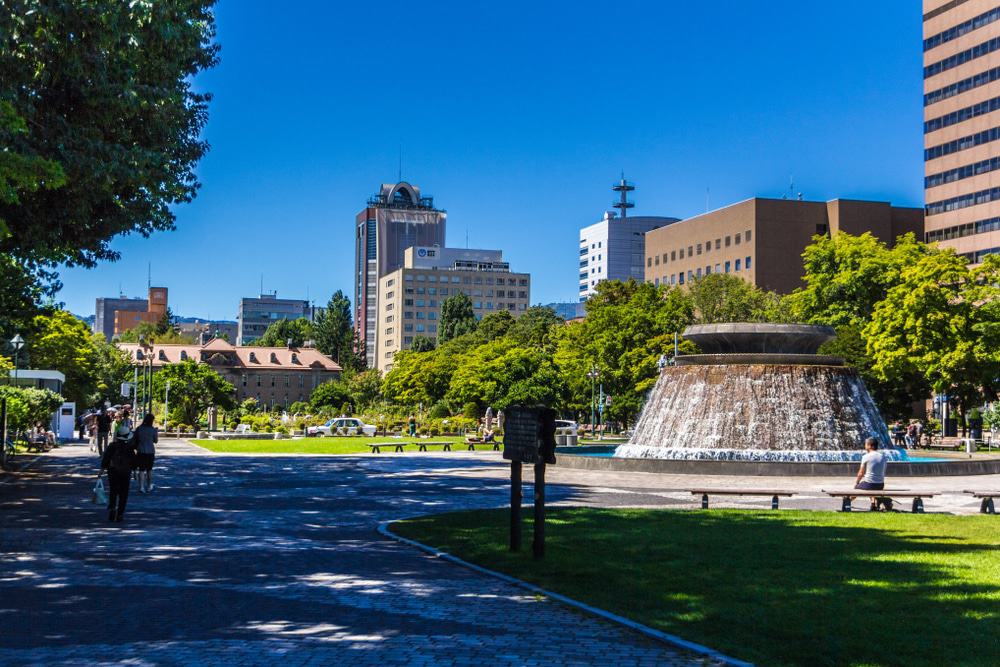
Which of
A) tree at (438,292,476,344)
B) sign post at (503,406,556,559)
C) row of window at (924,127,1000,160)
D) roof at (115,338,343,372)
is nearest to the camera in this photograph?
sign post at (503,406,556,559)

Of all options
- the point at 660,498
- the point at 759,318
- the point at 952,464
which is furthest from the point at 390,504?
the point at 759,318

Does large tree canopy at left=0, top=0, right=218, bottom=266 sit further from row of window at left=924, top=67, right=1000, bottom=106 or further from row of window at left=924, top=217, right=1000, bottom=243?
row of window at left=924, top=67, right=1000, bottom=106

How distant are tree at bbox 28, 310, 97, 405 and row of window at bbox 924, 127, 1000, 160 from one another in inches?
3131

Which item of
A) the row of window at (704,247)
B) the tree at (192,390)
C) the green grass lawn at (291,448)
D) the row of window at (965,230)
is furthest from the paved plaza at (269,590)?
the row of window at (704,247)

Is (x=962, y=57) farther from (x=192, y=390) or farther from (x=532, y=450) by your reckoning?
(x=532, y=450)

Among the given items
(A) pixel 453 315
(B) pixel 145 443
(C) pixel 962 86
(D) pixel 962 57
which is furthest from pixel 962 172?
(B) pixel 145 443

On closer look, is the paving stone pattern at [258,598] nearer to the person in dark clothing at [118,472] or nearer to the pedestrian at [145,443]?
the person in dark clothing at [118,472]

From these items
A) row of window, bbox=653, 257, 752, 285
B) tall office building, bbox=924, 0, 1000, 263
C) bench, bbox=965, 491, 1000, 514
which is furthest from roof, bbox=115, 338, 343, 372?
bench, bbox=965, 491, 1000, 514

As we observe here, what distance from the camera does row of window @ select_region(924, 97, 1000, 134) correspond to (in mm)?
90188

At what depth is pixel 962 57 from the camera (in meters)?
94.2

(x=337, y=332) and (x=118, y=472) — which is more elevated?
(x=337, y=332)

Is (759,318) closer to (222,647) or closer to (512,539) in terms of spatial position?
(512,539)

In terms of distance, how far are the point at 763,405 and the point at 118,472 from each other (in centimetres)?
1993

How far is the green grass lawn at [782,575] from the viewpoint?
8047 mm
